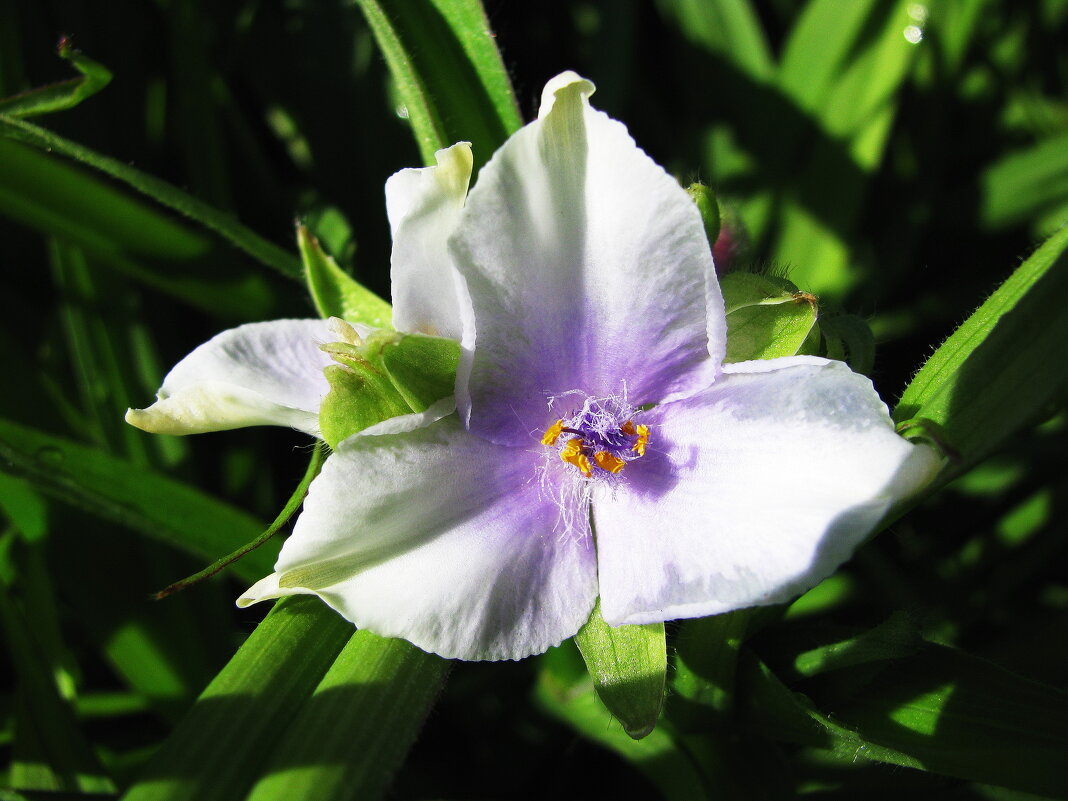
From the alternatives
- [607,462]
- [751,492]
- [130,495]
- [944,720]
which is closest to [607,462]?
[607,462]

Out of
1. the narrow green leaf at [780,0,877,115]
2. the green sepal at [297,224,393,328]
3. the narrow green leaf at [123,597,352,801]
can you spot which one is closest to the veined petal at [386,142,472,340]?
the green sepal at [297,224,393,328]

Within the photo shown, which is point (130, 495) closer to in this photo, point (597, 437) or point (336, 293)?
point (336, 293)

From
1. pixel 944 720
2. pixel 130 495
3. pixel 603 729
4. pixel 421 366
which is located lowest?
pixel 603 729

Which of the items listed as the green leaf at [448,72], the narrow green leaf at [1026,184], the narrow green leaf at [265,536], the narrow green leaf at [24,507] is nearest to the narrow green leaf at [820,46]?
the narrow green leaf at [1026,184]

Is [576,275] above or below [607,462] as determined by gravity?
above

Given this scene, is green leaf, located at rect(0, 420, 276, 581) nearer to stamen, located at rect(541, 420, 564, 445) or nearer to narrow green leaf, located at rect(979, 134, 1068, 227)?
stamen, located at rect(541, 420, 564, 445)
